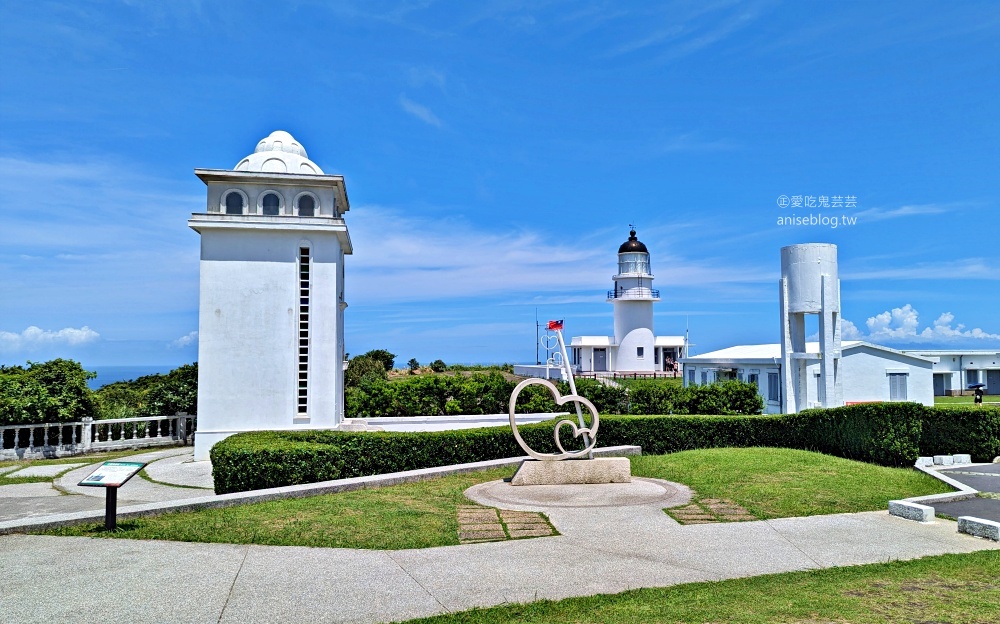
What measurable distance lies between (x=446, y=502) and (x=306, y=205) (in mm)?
10543

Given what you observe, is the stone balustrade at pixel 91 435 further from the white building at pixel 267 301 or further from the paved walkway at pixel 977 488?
the paved walkway at pixel 977 488

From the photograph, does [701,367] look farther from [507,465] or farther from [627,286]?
[507,465]

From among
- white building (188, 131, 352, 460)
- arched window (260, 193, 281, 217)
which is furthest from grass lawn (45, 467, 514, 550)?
arched window (260, 193, 281, 217)

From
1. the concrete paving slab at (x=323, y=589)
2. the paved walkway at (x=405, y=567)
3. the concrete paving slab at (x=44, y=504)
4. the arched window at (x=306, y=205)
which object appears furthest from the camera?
the arched window at (x=306, y=205)

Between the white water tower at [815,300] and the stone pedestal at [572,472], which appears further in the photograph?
the white water tower at [815,300]

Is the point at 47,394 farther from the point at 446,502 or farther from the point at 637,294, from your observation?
the point at 637,294

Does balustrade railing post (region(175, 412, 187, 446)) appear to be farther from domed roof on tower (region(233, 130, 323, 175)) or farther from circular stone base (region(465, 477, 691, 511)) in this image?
circular stone base (region(465, 477, 691, 511))

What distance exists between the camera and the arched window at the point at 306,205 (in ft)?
59.9

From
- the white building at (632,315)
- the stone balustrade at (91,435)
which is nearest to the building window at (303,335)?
the stone balustrade at (91,435)

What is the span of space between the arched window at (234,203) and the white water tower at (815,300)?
16468mm

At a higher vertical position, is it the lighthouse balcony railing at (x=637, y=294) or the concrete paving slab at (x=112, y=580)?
the lighthouse balcony railing at (x=637, y=294)

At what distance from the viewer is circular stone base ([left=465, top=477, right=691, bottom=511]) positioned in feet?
35.4

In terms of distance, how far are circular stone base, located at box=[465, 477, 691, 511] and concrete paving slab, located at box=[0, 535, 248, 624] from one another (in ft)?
14.5

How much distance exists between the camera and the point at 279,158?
18.5m
